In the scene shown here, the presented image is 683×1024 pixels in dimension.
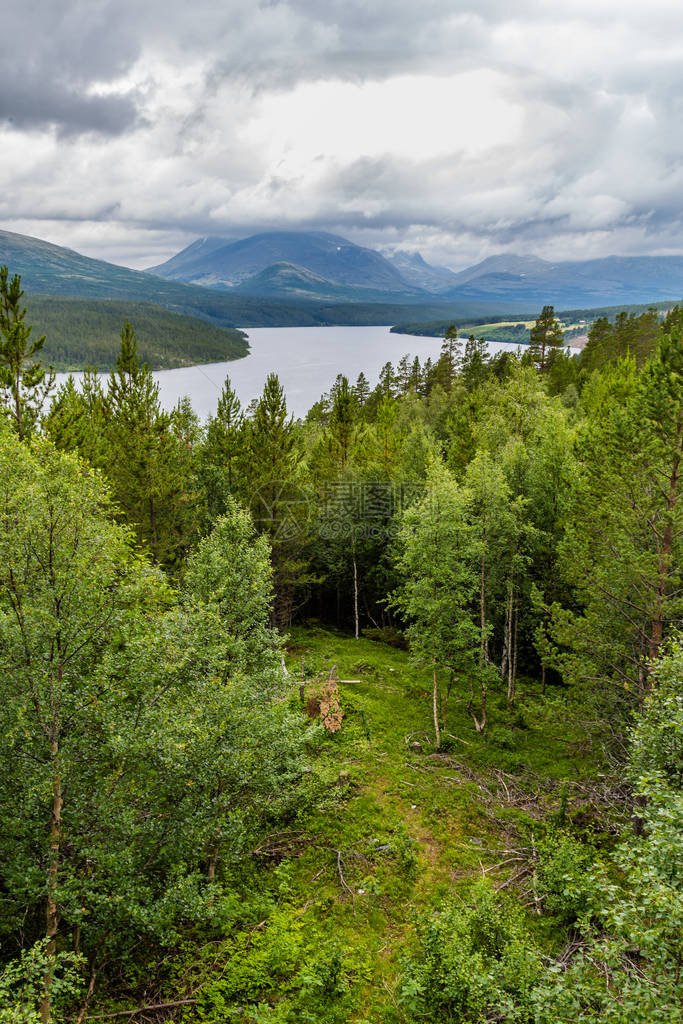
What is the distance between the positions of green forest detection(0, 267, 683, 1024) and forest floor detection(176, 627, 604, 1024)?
3.7 inches

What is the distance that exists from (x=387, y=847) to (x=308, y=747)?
6057 millimetres

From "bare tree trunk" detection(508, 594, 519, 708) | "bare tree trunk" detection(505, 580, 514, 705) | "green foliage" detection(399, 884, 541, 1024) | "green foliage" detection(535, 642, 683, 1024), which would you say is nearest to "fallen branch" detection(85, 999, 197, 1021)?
"green foliage" detection(399, 884, 541, 1024)

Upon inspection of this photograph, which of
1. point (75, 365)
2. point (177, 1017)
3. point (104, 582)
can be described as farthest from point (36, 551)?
point (75, 365)

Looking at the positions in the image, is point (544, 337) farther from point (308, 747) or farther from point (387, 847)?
point (387, 847)

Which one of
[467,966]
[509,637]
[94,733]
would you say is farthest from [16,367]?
[509,637]

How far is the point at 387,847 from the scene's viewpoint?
53.3ft

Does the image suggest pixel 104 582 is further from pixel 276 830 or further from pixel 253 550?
pixel 276 830

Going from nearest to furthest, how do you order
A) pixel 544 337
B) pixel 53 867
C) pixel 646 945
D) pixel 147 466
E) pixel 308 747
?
pixel 646 945 < pixel 53 867 < pixel 308 747 < pixel 147 466 < pixel 544 337

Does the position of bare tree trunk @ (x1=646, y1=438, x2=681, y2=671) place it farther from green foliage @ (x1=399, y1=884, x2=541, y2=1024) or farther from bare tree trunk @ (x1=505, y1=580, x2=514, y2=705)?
bare tree trunk @ (x1=505, y1=580, x2=514, y2=705)

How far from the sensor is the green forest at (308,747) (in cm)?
952

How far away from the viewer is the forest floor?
37.3 ft

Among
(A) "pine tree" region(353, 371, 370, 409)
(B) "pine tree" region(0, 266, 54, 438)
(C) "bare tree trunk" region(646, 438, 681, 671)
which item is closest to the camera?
(C) "bare tree trunk" region(646, 438, 681, 671)

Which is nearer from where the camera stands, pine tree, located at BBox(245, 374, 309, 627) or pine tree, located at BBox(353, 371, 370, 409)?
pine tree, located at BBox(245, 374, 309, 627)

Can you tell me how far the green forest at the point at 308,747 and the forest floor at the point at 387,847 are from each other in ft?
0.31
